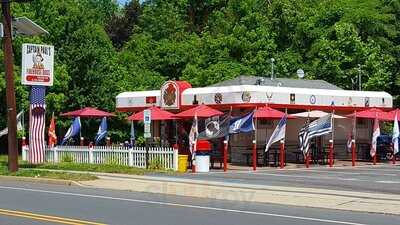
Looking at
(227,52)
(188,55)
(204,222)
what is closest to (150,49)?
(188,55)

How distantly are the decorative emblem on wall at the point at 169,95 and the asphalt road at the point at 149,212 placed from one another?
17464mm

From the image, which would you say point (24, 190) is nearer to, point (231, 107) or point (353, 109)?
point (231, 107)

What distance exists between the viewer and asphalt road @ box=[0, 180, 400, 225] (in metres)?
13.5

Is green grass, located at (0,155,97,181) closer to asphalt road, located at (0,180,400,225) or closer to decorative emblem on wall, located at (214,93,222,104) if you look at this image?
asphalt road, located at (0,180,400,225)

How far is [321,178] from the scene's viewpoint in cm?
2522

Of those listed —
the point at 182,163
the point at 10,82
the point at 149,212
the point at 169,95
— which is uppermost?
the point at 169,95

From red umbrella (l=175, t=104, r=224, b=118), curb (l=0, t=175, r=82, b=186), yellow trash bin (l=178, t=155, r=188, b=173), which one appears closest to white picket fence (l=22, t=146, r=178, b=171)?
yellow trash bin (l=178, t=155, r=188, b=173)

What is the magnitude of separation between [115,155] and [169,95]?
22.6ft

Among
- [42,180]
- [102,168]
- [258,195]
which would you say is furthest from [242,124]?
[258,195]

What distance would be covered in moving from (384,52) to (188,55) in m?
15.4

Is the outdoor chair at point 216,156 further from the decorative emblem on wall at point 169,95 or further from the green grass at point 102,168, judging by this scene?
the green grass at point 102,168

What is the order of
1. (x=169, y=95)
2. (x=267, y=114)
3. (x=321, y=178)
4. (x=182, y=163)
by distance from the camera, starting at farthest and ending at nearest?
(x=169, y=95), (x=267, y=114), (x=182, y=163), (x=321, y=178)

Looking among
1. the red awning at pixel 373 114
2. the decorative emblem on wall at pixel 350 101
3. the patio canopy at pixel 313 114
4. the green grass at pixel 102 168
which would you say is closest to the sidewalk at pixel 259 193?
the green grass at pixel 102 168

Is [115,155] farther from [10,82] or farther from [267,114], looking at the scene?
[267,114]
